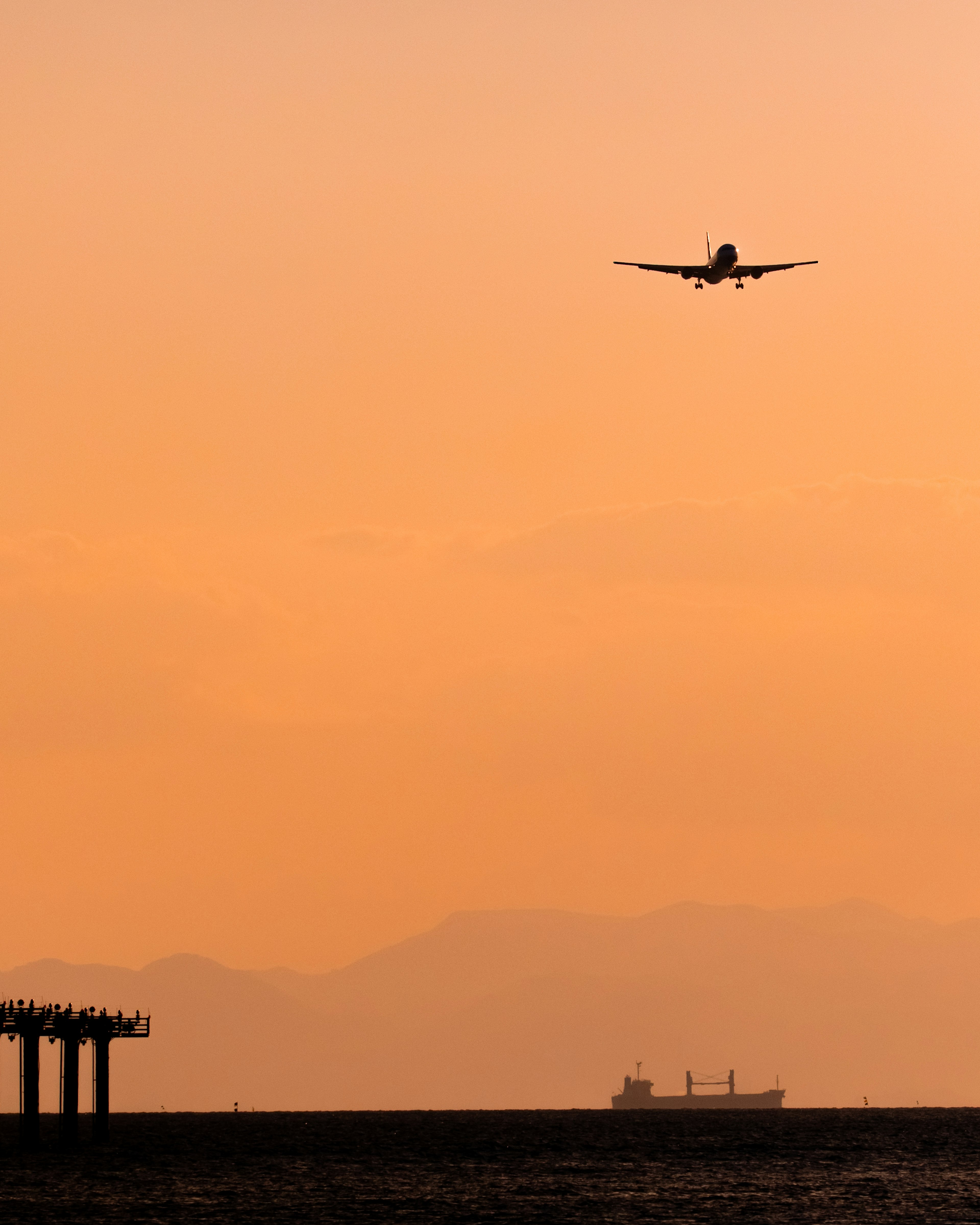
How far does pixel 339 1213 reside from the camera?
104 metres

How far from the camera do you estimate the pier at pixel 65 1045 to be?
133625mm

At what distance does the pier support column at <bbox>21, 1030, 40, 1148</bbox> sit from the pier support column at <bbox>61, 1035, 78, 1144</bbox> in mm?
3522

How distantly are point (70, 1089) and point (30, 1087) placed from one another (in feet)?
36.5

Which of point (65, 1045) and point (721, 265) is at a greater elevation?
point (721, 265)

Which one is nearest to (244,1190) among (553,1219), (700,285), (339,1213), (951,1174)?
(339,1213)

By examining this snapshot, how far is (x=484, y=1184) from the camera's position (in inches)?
4963

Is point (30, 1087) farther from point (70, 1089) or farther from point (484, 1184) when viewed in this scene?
point (484, 1184)

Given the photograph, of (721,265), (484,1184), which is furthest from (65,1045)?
(721,265)

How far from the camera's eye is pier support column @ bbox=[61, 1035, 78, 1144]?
474 feet

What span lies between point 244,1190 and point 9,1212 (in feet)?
73.3

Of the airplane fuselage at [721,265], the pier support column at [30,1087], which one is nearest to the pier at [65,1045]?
the pier support column at [30,1087]

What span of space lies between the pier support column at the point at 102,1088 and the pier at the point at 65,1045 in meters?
0.13

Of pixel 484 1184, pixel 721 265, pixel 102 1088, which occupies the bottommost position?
pixel 484 1184

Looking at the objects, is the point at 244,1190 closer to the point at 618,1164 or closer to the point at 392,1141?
the point at 618,1164
